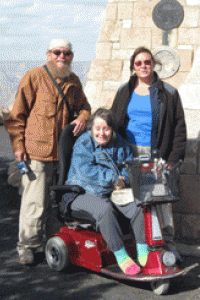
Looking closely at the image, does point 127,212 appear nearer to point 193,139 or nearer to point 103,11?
point 193,139

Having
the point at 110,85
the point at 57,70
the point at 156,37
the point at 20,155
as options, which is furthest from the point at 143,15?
the point at 20,155

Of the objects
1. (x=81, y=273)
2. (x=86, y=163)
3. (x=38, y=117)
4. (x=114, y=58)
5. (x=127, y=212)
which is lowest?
(x=81, y=273)

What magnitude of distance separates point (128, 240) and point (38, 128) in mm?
1216

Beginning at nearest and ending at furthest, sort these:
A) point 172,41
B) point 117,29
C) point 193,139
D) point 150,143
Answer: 1. point 150,143
2. point 193,139
3. point 172,41
4. point 117,29

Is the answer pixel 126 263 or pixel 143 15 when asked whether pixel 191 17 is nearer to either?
pixel 143 15

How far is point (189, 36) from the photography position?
7875mm

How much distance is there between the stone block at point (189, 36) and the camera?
7.86 meters

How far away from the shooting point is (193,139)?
4547 millimetres

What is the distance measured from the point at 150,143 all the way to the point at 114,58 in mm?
4612

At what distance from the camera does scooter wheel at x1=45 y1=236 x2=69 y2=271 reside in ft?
12.9

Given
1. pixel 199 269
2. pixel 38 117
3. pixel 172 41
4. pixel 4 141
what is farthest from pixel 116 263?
pixel 4 141

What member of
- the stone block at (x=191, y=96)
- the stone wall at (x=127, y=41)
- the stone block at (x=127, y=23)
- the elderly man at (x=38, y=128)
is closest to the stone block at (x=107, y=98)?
the stone wall at (x=127, y=41)

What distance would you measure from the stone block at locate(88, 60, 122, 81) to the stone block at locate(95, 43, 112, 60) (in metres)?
0.09

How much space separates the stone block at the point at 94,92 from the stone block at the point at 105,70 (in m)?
0.11
